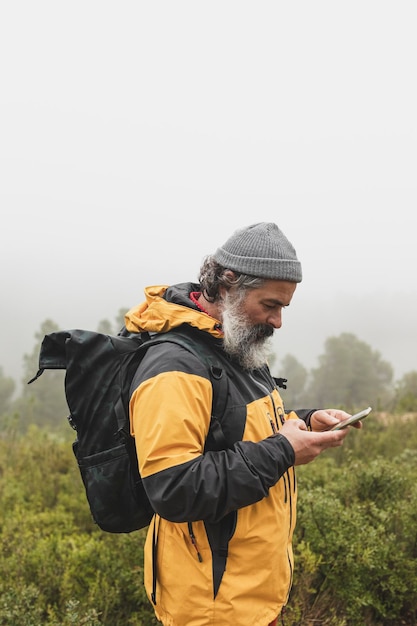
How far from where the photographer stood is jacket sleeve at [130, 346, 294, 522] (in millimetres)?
1497

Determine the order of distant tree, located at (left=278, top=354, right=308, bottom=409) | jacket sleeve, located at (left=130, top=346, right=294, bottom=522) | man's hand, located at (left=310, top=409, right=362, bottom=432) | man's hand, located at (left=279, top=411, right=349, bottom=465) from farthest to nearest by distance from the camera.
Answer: distant tree, located at (left=278, top=354, right=308, bottom=409)
man's hand, located at (left=310, top=409, right=362, bottom=432)
man's hand, located at (left=279, top=411, right=349, bottom=465)
jacket sleeve, located at (left=130, top=346, right=294, bottom=522)

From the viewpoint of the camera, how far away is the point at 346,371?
32250 millimetres

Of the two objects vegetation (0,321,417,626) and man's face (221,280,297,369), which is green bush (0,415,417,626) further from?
man's face (221,280,297,369)

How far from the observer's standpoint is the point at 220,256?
195 centimetres

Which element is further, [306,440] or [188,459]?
[306,440]

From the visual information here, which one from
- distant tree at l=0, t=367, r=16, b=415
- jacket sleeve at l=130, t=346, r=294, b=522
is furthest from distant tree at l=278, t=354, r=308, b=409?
jacket sleeve at l=130, t=346, r=294, b=522

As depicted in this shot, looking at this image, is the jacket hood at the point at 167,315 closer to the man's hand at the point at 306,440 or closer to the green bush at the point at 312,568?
the man's hand at the point at 306,440

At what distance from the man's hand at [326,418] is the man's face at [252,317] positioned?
39 centimetres

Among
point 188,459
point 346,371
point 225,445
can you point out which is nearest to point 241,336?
point 225,445

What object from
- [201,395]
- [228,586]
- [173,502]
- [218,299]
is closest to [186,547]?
[228,586]

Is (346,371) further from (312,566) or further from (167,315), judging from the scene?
(167,315)

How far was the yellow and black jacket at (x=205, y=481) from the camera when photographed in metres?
1.51

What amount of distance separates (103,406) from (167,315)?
40 cm

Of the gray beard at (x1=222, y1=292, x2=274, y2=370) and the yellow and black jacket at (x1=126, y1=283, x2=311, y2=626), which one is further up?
the gray beard at (x1=222, y1=292, x2=274, y2=370)
